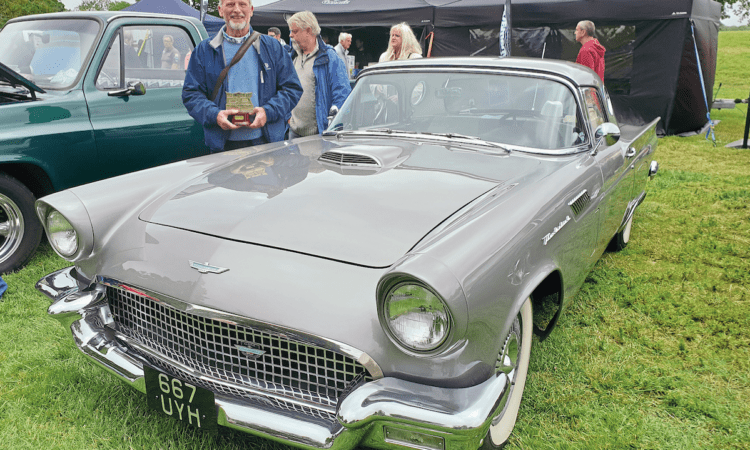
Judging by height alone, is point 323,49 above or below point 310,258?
above

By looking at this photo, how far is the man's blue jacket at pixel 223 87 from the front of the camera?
3.54 metres

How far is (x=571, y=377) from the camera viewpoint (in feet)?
8.39

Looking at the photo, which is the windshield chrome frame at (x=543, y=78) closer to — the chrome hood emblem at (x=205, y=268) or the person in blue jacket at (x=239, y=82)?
the person in blue jacket at (x=239, y=82)

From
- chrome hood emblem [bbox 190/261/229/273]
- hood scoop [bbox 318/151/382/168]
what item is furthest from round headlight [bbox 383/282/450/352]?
hood scoop [bbox 318/151/382/168]

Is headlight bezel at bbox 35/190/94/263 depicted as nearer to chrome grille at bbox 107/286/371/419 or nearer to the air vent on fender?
chrome grille at bbox 107/286/371/419

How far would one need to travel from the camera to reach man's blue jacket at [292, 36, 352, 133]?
446 cm

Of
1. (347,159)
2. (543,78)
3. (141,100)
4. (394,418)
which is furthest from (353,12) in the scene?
(394,418)

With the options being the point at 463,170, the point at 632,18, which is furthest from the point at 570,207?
the point at 632,18

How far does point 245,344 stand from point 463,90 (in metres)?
1.84

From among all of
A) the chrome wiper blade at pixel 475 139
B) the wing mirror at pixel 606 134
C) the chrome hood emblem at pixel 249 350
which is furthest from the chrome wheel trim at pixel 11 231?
the wing mirror at pixel 606 134

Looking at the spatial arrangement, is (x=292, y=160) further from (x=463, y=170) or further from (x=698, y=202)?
(x=698, y=202)

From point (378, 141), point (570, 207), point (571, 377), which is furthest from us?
point (378, 141)

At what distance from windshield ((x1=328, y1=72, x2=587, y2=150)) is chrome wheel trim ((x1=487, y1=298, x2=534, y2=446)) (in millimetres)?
1024

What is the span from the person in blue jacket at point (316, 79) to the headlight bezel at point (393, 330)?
313 centimetres
